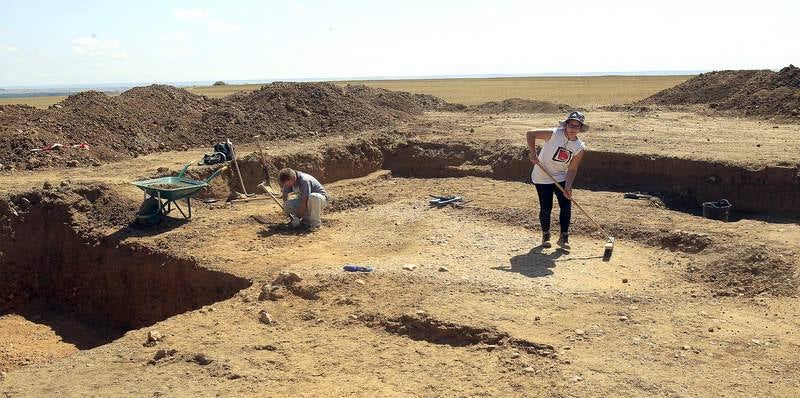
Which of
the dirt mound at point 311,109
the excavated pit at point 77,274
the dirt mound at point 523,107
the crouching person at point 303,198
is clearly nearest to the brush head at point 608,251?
the crouching person at point 303,198

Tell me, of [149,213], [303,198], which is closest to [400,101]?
[303,198]

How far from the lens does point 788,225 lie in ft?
27.7

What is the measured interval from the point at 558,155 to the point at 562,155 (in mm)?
43

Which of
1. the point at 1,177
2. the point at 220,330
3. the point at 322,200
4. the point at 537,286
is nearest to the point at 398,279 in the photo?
the point at 537,286

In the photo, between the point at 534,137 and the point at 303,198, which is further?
the point at 303,198

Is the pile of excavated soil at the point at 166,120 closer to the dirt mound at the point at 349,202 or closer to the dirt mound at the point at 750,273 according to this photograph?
the dirt mound at the point at 349,202

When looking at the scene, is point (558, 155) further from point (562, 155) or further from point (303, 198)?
point (303, 198)

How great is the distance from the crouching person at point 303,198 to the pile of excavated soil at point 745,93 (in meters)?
11.6

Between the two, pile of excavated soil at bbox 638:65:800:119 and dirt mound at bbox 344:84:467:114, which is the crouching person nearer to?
dirt mound at bbox 344:84:467:114

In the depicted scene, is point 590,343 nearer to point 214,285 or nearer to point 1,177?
point 214,285

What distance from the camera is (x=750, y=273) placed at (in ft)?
22.3

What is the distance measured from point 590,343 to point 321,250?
12.4 feet

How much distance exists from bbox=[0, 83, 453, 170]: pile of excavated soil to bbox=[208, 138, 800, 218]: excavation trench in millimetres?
2153

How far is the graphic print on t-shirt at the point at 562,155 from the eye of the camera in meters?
7.45
